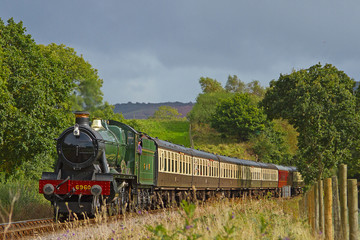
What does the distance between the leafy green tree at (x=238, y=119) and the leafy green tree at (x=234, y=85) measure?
140ft

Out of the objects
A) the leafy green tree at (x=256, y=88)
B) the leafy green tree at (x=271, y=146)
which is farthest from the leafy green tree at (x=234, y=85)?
the leafy green tree at (x=271, y=146)

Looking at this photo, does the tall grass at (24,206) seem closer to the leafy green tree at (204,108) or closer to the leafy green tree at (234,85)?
the leafy green tree at (204,108)

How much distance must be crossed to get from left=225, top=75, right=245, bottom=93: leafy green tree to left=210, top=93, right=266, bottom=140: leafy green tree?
4276cm

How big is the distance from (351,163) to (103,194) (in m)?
32.8

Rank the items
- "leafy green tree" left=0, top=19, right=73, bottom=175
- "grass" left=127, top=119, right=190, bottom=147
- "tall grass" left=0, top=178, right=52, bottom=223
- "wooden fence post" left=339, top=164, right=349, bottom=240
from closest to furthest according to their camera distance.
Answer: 1. "wooden fence post" left=339, top=164, right=349, bottom=240
2. "tall grass" left=0, top=178, right=52, bottom=223
3. "leafy green tree" left=0, top=19, right=73, bottom=175
4. "grass" left=127, top=119, right=190, bottom=147

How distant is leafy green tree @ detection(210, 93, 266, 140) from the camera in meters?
84.1

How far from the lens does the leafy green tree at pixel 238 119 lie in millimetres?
84062

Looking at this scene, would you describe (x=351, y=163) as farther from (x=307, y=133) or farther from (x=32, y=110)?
(x=32, y=110)

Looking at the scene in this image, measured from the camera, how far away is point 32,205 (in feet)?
64.7

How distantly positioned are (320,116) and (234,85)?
322ft

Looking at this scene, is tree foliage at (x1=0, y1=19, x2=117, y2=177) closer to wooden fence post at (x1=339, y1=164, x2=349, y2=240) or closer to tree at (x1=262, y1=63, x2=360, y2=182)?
tree at (x1=262, y1=63, x2=360, y2=182)

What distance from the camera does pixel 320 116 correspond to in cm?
3356

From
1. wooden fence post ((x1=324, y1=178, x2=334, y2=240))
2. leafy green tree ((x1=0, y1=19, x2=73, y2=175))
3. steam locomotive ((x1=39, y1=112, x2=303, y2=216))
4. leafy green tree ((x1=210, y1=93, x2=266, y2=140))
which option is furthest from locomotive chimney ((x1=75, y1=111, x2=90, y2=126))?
leafy green tree ((x1=210, y1=93, x2=266, y2=140))

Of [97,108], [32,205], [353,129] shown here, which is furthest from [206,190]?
[97,108]
